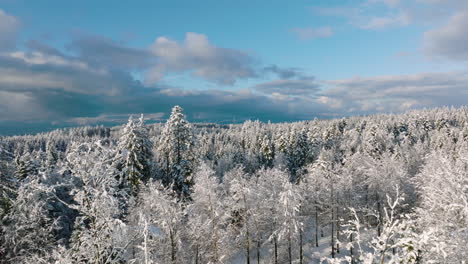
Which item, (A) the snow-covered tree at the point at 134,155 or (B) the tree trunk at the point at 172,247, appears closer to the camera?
(B) the tree trunk at the point at 172,247

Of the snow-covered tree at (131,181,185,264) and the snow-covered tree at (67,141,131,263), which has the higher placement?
the snow-covered tree at (67,141,131,263)

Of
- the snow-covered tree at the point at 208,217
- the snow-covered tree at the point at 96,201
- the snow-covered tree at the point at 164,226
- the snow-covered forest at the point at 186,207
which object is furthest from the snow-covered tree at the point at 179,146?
the snow-covered tree at the point at 96,201

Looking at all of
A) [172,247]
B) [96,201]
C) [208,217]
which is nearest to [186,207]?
[208,217]

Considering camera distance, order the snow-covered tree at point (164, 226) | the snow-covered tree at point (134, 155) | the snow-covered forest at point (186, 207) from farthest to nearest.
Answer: the snow-covered tree at point (134, 155) < the snow-covered tree at point (164, 226) < the snow-covered forest at point (186, 207)

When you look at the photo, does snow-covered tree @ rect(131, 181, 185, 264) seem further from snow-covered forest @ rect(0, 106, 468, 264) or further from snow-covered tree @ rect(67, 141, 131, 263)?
snow-covered tree @ rect(67, 141, 131, 263)

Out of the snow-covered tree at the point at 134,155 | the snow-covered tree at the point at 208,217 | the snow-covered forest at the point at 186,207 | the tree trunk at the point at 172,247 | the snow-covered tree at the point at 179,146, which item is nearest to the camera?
the snow-covered forest at the point at 186,207

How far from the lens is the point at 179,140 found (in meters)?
39.0

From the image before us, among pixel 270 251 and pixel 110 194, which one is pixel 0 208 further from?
pixel 270 251

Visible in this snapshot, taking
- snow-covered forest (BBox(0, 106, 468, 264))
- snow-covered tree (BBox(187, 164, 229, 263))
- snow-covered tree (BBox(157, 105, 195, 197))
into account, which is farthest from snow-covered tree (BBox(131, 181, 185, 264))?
snow-covered tree (BBox(157, 105, 195, 197))

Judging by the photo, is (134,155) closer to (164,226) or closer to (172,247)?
(164,226)

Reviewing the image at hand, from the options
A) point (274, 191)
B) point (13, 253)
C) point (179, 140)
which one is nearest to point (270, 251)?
point (274, 191)

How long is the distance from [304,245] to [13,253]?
Answer: 37084mm

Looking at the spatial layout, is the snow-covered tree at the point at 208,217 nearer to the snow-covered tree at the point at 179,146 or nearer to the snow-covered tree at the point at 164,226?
the snow-covered tree at the point at 164,226

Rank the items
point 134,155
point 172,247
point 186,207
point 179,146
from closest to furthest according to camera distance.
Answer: point 172,247, point 186,207, point 134,155, point 179,146
